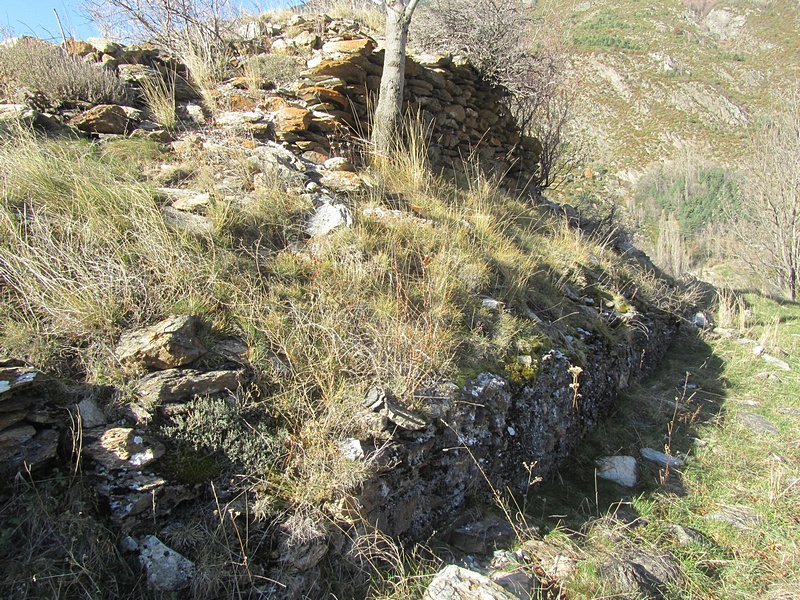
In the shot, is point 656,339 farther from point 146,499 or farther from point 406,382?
point 146,499

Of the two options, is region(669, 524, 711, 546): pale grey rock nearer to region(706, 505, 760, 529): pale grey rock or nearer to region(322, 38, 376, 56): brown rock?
region(706, 505, 760, 529): pale grey rock

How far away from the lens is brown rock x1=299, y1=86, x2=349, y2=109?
17.7 ft

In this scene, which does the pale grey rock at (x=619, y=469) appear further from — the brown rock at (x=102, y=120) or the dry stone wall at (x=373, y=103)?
the brown rock at (x=102, y=120)

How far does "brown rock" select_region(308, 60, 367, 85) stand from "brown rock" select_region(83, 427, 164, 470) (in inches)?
189

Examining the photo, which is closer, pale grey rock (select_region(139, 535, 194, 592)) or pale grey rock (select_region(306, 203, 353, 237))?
pale grey rock (select_region(139, 535, 194, 592))

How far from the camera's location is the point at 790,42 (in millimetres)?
43250

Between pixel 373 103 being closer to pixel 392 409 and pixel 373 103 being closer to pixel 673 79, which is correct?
pixel 392 409

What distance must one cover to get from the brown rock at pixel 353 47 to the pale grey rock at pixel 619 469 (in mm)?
5351

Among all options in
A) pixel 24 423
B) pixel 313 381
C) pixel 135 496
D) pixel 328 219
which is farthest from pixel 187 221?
pixel 135 496

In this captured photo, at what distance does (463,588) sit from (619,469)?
7.09ft

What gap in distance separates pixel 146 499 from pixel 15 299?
141cm

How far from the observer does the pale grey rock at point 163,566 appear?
1860mm

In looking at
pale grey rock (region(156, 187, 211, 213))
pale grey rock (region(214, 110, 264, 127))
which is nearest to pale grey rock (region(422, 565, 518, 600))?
pale grey rock (region(156, 187, 211, 213))

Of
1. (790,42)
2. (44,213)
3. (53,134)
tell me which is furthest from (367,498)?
(790,42)
